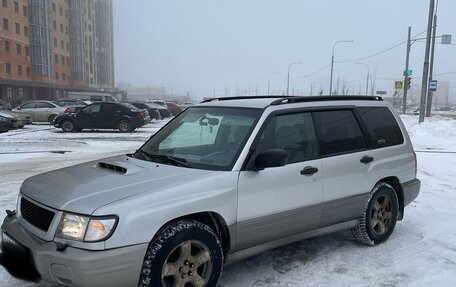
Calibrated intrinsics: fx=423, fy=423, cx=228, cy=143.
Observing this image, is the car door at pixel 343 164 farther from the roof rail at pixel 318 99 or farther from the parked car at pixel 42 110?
the parked car at pixel 42 110

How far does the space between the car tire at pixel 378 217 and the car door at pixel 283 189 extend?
0.84 metres

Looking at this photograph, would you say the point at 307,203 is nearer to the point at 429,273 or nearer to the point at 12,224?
the point at 429,273

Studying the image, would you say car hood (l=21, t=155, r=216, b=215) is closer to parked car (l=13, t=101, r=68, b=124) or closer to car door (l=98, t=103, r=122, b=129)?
car door (l=98, t=103, r=122, b=129)

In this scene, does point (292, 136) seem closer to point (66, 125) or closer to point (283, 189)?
point (283, 189)

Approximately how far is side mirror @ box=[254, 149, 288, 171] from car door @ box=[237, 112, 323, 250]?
0.14 m

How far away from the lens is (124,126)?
21.2 metres

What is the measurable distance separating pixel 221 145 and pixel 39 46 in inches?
2856

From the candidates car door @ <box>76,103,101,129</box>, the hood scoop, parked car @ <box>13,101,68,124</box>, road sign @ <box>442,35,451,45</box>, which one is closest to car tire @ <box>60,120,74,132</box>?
car door @ <box>76,103,101,129</box>

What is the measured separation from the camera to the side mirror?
3699 millimetres

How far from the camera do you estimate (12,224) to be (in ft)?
12.0

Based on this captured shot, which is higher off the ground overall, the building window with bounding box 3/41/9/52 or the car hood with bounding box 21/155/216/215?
the building window with bounding box 3/41/9/52

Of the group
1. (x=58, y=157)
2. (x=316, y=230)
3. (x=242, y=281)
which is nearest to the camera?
(x=242, y=281)

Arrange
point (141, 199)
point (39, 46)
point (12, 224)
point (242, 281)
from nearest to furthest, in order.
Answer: point (141, 199) → point (12, 224) → point (242, 281) → point (39, 46)

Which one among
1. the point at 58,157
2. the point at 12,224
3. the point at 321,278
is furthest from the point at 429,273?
the point at 58,157
